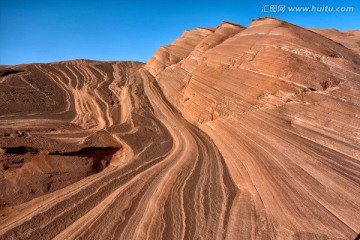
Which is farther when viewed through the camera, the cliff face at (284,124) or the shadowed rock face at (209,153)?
the cliff face at (284,124)

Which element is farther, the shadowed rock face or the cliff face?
the cliff face

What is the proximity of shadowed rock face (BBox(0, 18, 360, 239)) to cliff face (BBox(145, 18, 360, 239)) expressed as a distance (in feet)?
0.12

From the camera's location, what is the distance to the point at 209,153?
9.16m

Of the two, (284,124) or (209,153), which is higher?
(284,124)

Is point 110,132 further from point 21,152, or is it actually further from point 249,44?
point 249,44

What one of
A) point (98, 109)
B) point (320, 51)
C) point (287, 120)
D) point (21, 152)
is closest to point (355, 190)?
point (287, 120)

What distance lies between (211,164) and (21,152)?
5.04 meters

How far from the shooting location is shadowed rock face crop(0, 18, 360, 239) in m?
5.65

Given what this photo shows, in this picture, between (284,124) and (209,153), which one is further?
(209,153)

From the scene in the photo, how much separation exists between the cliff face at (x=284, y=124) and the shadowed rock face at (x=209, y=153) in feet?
0.12

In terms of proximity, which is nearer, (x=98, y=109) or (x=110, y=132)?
(x=110, y=132)

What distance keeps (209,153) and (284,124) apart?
2.34m

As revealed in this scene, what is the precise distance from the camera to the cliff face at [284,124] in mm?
5926

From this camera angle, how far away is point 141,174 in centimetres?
755
